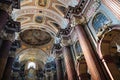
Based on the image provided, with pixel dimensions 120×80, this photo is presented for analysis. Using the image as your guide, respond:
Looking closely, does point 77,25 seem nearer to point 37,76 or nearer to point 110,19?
point 110,19

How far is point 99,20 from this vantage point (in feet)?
32.4

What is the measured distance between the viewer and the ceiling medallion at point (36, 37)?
22.7 metres

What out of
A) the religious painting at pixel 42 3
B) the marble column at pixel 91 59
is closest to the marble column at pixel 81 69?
the marble column at pixel 91 59

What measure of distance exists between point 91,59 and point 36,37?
15.8 metres

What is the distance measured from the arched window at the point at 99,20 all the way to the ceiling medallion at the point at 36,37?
13.1m

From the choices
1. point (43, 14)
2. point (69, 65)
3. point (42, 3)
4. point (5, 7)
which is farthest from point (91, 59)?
point (43, 14)

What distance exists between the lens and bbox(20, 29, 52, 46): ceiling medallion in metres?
22.7

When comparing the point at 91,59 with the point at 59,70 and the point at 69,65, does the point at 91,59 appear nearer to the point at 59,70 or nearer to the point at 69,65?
the point at 69,65

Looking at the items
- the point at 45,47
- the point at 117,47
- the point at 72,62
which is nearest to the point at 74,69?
the point at 72,62

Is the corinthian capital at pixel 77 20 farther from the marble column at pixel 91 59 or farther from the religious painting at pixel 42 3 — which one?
the religious painting at pixel 42 3

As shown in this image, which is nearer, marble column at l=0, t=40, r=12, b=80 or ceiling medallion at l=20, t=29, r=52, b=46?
marble column at l=0, t=40, r=12, b=80

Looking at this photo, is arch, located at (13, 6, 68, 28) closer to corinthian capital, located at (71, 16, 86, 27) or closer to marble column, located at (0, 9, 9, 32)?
corinthian capital, located at (71, 16, 86, 27)

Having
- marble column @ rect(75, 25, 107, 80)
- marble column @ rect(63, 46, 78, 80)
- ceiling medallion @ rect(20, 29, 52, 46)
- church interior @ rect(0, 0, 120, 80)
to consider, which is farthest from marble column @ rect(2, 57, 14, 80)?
ceiling medallion @ rect(20, 29, 52, 46)

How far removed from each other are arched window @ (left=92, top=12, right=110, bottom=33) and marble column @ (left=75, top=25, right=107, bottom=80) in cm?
97
